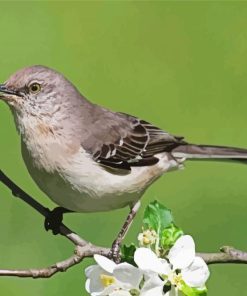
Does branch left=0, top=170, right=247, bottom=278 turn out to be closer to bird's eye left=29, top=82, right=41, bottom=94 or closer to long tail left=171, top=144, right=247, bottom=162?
bird's eye left=29, top=82, right=41, bottom=94

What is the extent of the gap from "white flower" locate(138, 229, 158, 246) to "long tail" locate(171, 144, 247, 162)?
1583 millimetres

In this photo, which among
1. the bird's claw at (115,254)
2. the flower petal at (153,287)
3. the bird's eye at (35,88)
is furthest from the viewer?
the bird's eye at (35,88)

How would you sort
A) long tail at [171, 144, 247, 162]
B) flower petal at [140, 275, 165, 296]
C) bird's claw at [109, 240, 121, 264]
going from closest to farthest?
flower petal at [140, 275, 165, 296] < bird's claw at [109, 240, 121, 264] < long tail at [171, 144, 247, 162]

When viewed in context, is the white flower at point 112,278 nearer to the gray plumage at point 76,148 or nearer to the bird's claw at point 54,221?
the gray plumage at point 76,148

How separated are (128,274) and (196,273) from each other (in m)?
0.20

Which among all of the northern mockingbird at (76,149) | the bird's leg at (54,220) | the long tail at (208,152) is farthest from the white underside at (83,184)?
the long tail at (208,152)

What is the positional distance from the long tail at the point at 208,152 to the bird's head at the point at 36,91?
72cm

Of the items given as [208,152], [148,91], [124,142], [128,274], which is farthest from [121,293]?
[148,91]

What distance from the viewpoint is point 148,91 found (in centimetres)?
939

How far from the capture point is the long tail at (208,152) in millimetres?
4816

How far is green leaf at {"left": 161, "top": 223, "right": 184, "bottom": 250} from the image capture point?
3.27m

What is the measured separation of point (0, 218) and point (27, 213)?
0.63 feet

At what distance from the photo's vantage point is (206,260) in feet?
10.7

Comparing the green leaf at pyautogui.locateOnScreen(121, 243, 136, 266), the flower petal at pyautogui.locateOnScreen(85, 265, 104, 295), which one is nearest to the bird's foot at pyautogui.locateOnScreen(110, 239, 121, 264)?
the green leaf at pyautogui.locateOnScreen(121, 243, 136, 266)
